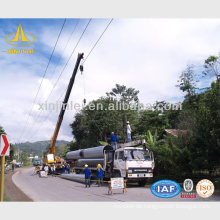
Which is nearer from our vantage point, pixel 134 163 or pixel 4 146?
pixel 4 146

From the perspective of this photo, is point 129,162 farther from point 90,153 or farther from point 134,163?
point 90,153

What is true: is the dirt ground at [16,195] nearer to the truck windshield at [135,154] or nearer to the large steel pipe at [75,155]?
the truck windshield at [135,154]

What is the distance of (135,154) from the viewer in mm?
17188

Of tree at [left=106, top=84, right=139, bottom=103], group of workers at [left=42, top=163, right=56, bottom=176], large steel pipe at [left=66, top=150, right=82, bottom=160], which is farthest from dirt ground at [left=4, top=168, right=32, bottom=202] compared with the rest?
tree at [left=106, top=84, right=139, bottom=103]

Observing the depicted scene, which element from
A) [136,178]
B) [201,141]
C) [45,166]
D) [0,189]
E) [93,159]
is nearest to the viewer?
[0,189]

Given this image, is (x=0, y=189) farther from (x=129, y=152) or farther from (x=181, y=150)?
(x=181, y=150)

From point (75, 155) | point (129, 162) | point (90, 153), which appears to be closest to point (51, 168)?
point (75, 155)

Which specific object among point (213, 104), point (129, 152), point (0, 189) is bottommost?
point (0, 189)

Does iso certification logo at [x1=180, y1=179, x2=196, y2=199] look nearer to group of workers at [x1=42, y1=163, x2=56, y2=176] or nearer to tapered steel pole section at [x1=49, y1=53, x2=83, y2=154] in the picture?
tapered steel pole section at [x1=49, y1=53, x2=83, y2=154]

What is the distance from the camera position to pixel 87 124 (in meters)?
47.3

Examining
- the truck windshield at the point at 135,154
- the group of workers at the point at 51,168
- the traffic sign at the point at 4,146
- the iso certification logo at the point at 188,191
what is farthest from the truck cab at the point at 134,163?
the group of workers at the point at 51,168

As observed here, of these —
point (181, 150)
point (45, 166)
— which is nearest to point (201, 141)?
point (181, 150)

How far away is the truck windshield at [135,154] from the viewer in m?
17.0
